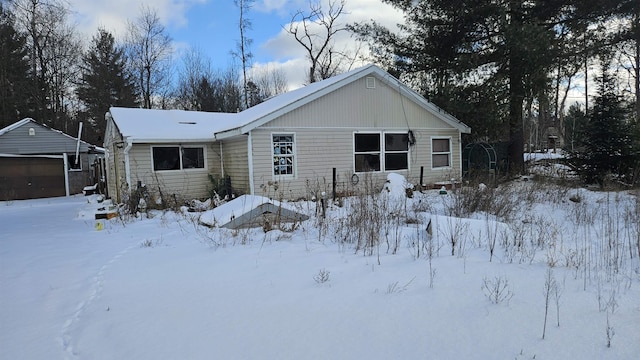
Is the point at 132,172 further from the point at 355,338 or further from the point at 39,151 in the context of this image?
the point at 355,338

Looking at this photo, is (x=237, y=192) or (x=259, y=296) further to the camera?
(x=237, y=192)

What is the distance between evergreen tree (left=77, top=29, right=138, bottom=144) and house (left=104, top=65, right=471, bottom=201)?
13.3m

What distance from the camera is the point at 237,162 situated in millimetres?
12258

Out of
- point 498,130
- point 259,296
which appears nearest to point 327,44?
point 498,130

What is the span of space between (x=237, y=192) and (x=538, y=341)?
10.8 metres

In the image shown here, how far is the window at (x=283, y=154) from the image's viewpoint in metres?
11.7

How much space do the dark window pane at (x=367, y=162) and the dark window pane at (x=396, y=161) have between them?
351 millimetres

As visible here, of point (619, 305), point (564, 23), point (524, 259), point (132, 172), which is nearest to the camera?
point (619, 305)

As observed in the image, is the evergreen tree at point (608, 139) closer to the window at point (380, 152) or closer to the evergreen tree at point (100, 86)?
the window at point (380, 152)

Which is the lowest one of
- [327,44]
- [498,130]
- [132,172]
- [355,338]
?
[355,338]

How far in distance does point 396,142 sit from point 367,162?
1425 millimetres

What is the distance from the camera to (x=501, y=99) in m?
14.5

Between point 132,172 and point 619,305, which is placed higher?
point 132,172

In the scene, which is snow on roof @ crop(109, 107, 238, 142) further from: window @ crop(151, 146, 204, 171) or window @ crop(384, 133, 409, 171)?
window @ crop(384, 133, 409, 171)
